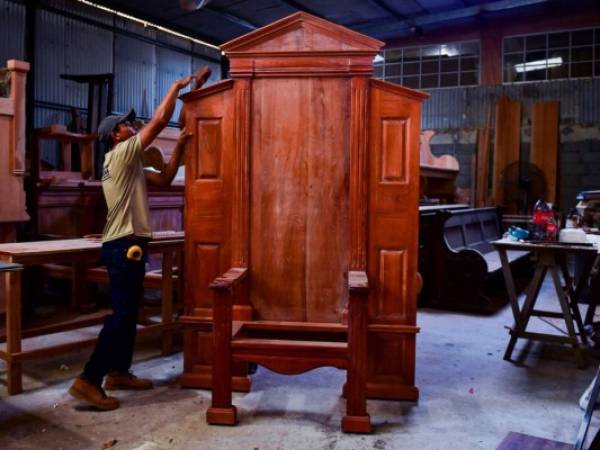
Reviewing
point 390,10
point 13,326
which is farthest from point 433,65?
point 13,326

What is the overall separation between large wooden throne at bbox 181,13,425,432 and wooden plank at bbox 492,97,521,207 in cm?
774

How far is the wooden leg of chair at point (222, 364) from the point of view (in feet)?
9.22

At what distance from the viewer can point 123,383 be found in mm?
3363

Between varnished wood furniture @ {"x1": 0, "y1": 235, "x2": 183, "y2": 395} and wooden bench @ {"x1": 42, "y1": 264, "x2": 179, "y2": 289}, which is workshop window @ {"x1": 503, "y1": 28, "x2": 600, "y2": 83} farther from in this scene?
varnished wood furniture @ {"x1": 0, "y1": 235, "x2": 183, "y2": 395}

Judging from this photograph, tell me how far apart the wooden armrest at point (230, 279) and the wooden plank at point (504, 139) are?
322 inches

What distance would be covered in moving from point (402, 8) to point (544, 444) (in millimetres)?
8732

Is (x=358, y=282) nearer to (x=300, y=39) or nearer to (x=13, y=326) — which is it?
(x=300, y=39)

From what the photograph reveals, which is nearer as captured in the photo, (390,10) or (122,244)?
(122,244)

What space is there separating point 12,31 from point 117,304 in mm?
6432

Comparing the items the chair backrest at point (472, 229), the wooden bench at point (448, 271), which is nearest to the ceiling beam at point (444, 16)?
the chair backrest at point (472, 229)

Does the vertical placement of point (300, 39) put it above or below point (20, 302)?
above

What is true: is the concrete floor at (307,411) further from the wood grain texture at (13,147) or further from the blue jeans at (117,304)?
the wood grain texture at (13,147)

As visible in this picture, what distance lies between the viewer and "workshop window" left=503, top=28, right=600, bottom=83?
9938mm

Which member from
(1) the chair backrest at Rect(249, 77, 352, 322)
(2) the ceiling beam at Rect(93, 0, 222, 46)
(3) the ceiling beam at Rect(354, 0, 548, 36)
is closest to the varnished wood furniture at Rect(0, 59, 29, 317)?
(1) the chair backrest at Rect(249, 77, 352, 322)
